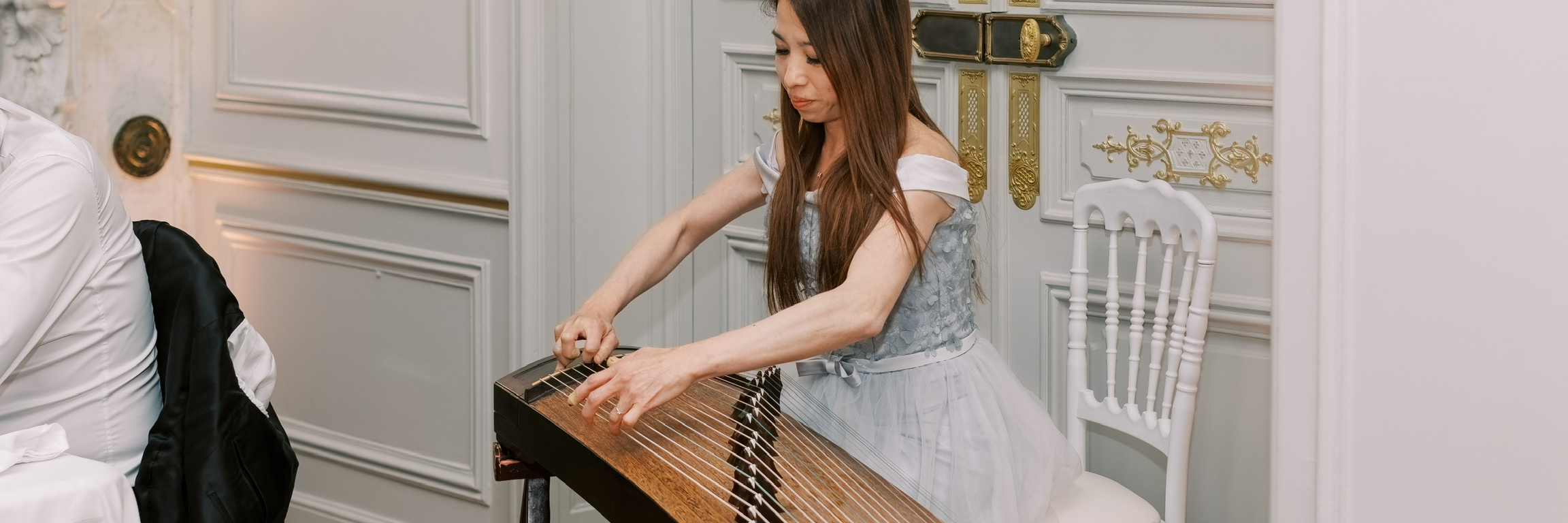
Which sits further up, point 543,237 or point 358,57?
point 358,57

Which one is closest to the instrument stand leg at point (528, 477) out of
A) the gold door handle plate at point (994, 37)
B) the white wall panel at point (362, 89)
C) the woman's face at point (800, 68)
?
the woman's face at point (800, 68)

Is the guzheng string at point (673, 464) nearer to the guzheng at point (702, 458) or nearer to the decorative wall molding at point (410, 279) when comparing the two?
the guzheng at point (702, 458)

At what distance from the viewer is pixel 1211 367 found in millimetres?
2314

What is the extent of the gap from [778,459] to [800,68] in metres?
0.53

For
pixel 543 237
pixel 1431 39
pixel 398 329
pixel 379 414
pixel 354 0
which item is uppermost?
pixel 354 0

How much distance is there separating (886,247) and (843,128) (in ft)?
0.65

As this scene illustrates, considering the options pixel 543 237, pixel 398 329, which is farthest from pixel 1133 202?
pixel 398 329

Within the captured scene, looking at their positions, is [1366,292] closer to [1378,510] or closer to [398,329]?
[1378,510]

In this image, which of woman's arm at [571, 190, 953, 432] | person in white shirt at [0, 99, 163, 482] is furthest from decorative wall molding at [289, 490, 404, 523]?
woman's arm at [571, 190, 953, 432]

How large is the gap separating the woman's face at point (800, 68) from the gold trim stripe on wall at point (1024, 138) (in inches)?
30.5

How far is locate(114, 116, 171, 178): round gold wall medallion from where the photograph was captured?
3391 mm

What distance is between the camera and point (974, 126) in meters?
2.52

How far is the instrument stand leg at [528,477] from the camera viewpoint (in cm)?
167

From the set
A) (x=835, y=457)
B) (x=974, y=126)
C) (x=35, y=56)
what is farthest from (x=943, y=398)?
(x=35, y=56)
